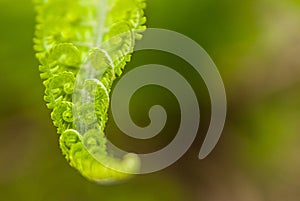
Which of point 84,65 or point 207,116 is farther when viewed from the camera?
point 207,116

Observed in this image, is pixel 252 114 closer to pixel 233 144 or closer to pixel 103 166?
pixel 233 144

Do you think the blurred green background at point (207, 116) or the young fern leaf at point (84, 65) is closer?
the young fern leaf at point (84, 65)

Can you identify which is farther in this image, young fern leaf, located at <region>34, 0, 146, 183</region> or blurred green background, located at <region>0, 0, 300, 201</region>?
blurred green background, located at <region>0, 0, 300, 201</region>

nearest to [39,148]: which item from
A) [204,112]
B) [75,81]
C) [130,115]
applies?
[130,115]
